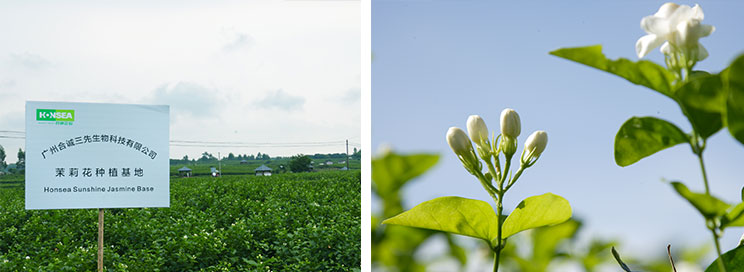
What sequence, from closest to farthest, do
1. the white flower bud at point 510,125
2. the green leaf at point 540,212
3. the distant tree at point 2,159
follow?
the green leaf at point 540,212, the white flower bud at point 510,125, the distant tree at point 2,159

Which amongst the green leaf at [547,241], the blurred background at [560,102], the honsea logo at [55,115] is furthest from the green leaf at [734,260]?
the honsea logo at [55,115]

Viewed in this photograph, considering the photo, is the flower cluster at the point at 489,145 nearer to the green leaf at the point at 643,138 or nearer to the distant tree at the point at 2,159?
the green leaf at the point at 643,138

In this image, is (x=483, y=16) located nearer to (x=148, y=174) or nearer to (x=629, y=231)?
(x=629, y=231)

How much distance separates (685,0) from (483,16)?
389 mm

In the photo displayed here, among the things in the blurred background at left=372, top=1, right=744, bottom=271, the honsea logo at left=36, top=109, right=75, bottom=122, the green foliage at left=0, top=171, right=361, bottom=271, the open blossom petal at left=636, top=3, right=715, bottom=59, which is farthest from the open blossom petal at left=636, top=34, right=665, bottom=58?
the green foliage at left=0, top=171, right=361, bottom=271

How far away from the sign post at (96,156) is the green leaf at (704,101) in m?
2.19

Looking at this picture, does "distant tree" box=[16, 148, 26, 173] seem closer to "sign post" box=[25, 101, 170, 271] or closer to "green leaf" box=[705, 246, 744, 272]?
"sign post" box=[25, 101, 170, 271]

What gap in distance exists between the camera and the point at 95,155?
223cm

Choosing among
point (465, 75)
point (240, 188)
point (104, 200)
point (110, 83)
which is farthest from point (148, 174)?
point (465, 75)

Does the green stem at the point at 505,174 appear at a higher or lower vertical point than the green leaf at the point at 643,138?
lower

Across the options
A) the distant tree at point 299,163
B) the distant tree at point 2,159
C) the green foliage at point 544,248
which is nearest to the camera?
the green foliage at point 544,248

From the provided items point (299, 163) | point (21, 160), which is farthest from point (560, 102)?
point (21, 160)

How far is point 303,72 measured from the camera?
111 inches

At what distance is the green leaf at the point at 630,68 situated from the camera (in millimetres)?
256
